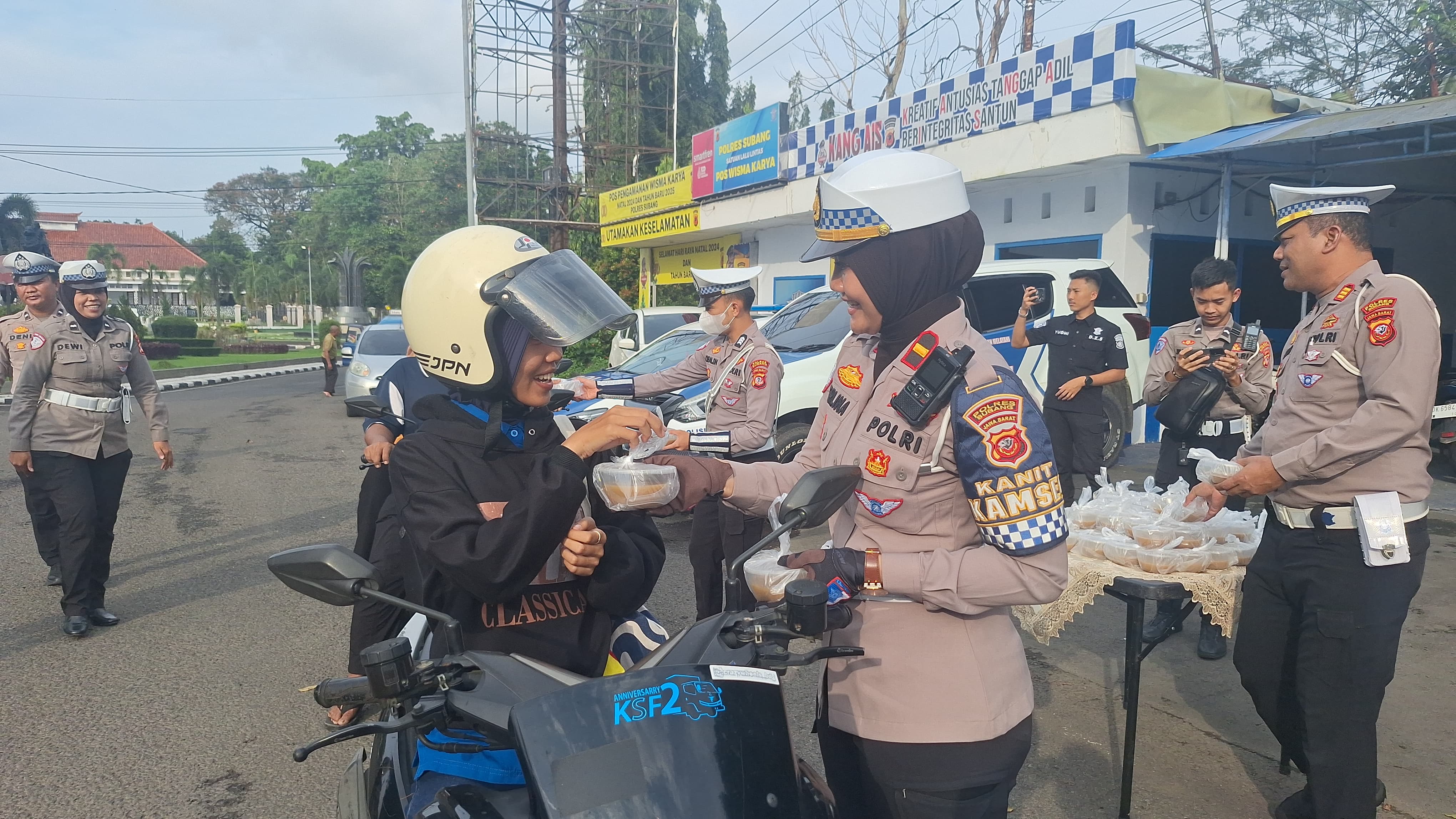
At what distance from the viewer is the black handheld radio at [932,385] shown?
1720mm

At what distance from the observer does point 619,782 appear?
131cm

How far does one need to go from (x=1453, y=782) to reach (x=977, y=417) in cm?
310

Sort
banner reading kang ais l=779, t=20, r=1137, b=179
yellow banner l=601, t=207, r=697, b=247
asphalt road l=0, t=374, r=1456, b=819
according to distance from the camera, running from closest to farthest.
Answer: asphalt road l=0, t=374, r=1456, b=819 → banner reading kang ais l=779, t=20, r=1137, b=179 → yellow banner l=601, t=207, r=697, b=247

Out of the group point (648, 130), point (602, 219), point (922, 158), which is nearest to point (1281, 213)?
point (922, 158)

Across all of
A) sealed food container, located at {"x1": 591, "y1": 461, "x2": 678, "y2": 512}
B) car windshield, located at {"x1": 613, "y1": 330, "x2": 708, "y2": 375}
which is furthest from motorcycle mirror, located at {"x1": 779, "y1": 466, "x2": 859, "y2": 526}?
car windshield, located at {"x1": 613, "y1": 330, "x2": 708, "y2": 375}

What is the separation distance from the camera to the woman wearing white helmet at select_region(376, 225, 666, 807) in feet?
6.02

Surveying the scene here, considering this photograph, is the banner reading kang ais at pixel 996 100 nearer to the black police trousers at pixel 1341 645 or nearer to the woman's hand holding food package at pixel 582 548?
the black police trousers at pixel 1341 645

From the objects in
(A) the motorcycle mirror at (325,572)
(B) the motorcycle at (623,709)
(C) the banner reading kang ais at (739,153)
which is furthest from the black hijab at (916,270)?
(C) the banner reading kang ais at (739,153)

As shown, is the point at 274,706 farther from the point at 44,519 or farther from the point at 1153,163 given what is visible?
the point at 1153,163

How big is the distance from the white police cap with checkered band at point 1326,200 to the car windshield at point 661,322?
9.38m

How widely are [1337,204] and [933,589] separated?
211 cm

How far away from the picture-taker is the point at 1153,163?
10.2 m

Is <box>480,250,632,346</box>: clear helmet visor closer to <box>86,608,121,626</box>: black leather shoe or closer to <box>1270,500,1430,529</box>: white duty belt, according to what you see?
<box>1270,500,1430,529</box>: white duty belt

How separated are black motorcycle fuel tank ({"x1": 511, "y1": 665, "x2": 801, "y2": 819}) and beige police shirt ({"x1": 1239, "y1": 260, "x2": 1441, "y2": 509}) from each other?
205cm
